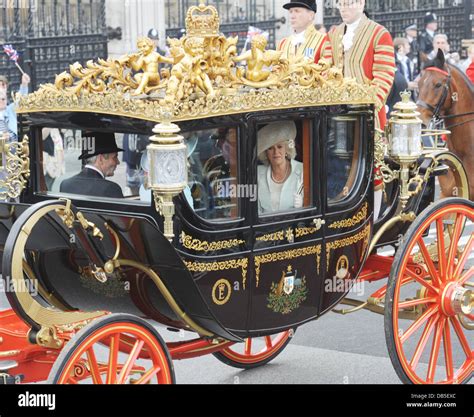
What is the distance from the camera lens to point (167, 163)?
4070mm

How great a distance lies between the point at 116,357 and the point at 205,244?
0.60 m

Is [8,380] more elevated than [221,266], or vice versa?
[221,266]

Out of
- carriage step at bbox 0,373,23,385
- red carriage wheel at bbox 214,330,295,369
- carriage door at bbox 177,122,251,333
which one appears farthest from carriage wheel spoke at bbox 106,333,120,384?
red carriage wheel at bbox 214,330,295,369

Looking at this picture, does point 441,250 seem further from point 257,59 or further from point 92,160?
point 92,160

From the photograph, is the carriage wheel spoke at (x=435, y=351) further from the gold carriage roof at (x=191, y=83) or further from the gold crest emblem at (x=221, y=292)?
the gold carriage roof at (x=191, y=83)

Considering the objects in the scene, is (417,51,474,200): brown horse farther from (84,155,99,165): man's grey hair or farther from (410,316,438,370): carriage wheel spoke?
(84,155,99,165): man's grey hair

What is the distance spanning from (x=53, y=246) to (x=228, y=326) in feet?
2.70

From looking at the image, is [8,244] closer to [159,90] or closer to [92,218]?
[92,218]

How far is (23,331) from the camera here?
4.49m

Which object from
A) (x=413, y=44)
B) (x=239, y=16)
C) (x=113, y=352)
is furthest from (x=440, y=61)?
(x=239, y=16)

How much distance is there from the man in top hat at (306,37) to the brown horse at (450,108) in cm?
250

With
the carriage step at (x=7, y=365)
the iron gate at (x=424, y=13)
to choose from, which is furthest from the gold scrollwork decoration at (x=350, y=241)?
the iron gate at (x=424, y=13)

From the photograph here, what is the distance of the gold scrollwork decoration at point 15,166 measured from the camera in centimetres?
477

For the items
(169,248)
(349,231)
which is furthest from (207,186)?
(349,231)
